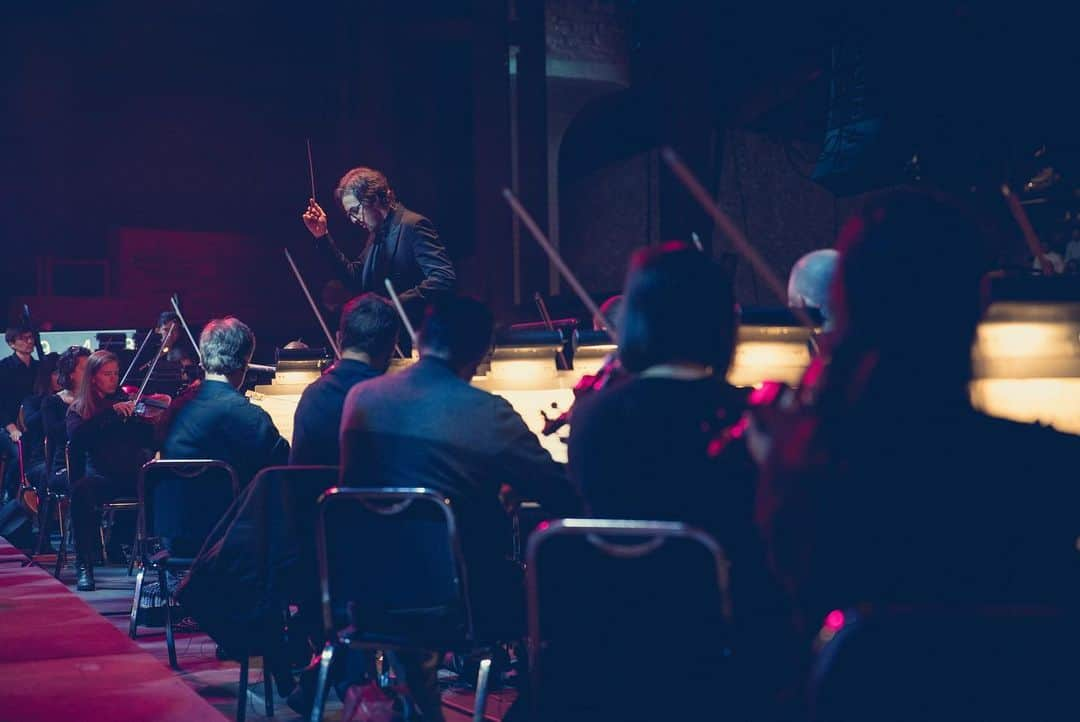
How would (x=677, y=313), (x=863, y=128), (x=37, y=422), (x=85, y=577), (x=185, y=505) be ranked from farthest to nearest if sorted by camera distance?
(x=37, y=422), (x=863, y=128), (x=85, y=577), (x=185, y=505), (x=677, y=313)

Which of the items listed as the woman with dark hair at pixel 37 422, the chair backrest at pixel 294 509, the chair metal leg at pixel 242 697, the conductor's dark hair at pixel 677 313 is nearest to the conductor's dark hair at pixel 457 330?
the chair backrest at pixel 294 509

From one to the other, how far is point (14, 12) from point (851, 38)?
6.74 metres

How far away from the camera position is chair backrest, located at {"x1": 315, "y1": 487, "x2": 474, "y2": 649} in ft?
6.82

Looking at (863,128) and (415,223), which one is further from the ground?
(863,128)

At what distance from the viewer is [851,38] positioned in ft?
19.1

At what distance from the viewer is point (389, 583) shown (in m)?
2.11

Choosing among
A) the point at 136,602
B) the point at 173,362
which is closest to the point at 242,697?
the point at 136,602

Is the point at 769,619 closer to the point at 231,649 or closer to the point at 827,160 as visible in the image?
the point at 231,649

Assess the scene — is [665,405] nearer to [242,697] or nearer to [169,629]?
[242,697]

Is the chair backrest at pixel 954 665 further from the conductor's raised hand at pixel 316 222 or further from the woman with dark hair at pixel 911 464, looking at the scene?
the conductor's raised hand at pixel 316 222

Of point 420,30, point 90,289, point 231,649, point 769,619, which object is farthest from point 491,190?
point 769,619

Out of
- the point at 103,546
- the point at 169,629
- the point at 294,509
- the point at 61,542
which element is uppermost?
the point at 294,509

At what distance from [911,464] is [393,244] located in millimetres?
2801

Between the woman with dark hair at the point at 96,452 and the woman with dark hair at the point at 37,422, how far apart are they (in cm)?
112
